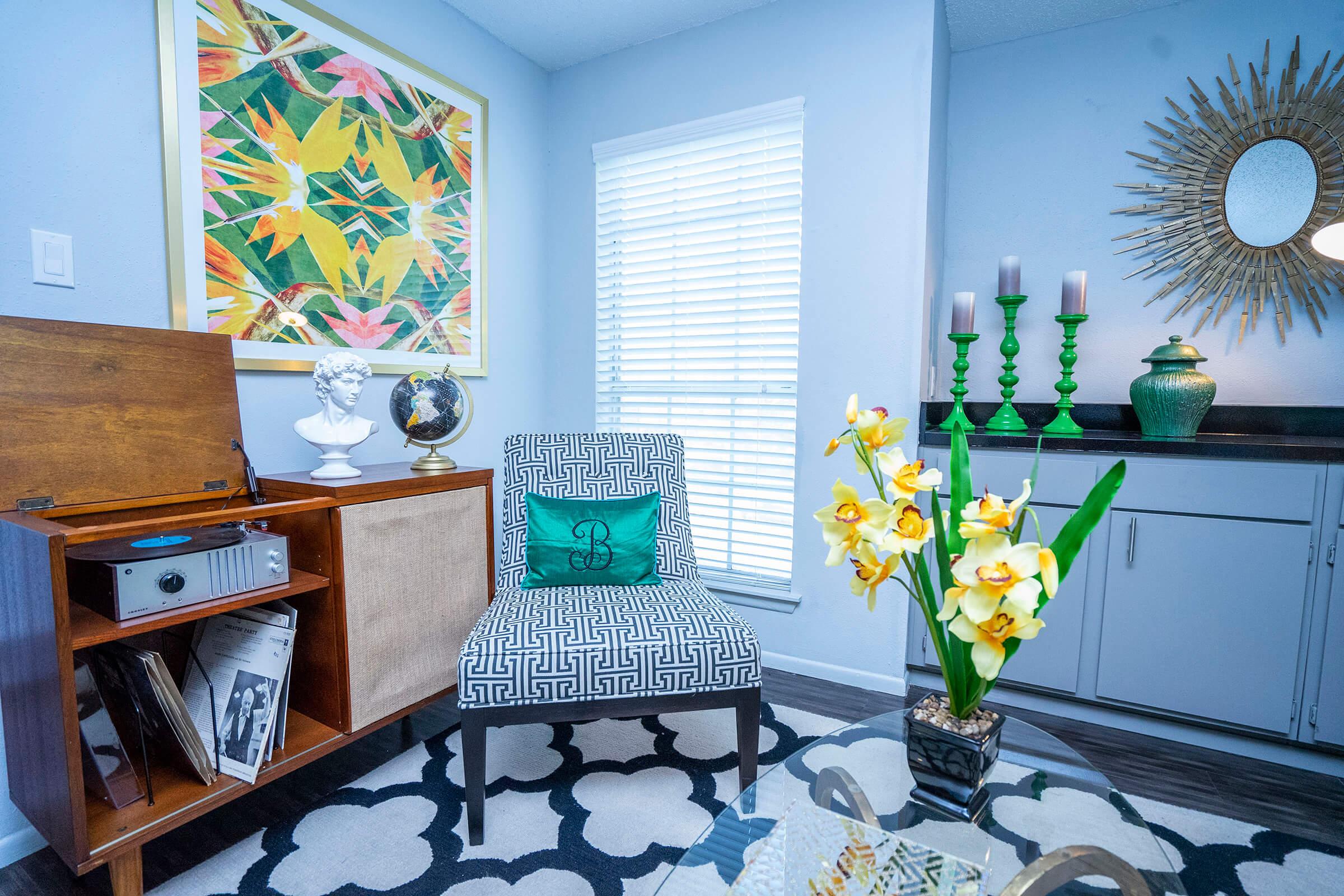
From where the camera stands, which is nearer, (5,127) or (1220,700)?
(5,127)

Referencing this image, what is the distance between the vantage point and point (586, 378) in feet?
9.27

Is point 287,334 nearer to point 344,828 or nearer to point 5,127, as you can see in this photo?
point 5,127

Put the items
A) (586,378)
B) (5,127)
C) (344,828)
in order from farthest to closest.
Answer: (586,378), (344,828), (5,127)

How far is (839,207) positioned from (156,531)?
216cm

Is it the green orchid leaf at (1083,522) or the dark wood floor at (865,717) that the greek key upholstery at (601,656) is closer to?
the dark wood floor at (865,717)

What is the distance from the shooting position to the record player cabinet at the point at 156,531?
1144mm

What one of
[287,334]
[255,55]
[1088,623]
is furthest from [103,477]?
[1088,623]

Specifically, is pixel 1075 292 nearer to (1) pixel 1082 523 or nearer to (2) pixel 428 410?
(1) pixel 1082 523

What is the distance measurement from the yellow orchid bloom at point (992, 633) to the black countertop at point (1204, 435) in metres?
1.45

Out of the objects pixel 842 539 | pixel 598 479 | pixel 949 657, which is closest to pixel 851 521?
pixel 842 539

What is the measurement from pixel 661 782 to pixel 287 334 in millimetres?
1655

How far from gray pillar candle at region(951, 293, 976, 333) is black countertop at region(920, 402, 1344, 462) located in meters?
0.30

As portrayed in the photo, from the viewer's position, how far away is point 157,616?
1241 mm

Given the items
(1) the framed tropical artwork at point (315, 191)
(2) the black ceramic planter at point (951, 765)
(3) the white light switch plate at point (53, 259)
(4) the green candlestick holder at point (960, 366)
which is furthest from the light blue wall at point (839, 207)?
(3) the white light switch plate at point (53, 259)
